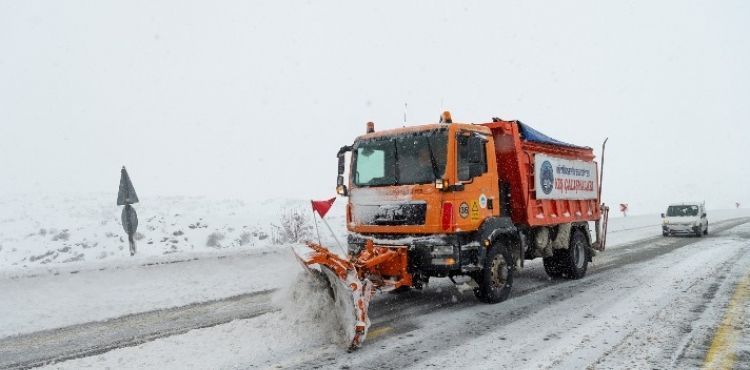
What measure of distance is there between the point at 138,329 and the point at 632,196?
90.8 metres

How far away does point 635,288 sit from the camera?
28.5 ft

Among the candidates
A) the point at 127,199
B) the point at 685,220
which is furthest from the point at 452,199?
the point at 685,220

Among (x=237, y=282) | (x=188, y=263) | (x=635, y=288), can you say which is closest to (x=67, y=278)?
(x=188, y=263)

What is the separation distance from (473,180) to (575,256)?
4.34 meters

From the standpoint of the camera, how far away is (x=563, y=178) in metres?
9.78

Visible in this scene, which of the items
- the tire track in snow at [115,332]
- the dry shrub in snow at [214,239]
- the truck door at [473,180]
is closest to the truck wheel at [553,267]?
the truck door at [473,180]

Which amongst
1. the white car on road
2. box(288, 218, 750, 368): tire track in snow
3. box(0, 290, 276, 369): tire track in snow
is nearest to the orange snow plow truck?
box(288, 218, 750, 368): tire track in snow

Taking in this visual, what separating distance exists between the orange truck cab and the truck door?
1 cm

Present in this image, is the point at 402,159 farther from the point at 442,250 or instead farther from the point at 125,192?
the point at 125,192

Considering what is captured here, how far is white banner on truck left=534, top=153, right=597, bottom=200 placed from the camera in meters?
8.85

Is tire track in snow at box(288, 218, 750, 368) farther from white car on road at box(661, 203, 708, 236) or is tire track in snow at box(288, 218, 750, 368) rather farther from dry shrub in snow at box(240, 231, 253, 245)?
white car on road at box(661, 203, 708, 236)

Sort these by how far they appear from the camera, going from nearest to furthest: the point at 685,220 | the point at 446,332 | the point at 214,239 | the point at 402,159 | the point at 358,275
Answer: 1. the point at 446,332
2. the point at 358,275
3. the point at 402,159
4. the point at 214,239
5. the point at 685,220

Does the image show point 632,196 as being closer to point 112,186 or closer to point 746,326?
point 112,186

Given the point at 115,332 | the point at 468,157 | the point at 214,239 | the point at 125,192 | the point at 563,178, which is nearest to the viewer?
the point at 115,332
